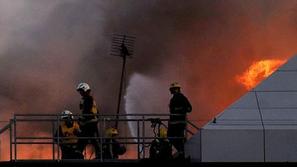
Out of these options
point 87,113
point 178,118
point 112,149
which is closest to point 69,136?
point 87,113

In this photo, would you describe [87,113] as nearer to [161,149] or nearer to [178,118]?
[178,118]

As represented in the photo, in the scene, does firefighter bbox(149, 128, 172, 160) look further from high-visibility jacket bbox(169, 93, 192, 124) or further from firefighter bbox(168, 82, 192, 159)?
high-visibility jacket bbox(169, 93, 192, 124)

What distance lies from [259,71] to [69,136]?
26.1 ft

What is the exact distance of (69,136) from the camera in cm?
3384

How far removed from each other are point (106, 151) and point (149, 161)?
4029 millimetres

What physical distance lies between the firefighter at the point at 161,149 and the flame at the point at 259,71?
7.27 meters

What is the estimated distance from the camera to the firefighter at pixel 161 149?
31.5 meters

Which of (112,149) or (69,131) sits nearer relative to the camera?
(69,131)

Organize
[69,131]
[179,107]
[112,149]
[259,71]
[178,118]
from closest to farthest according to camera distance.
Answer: [179,107]
[178,118]
[69,131]
[112,149]
[259,71]

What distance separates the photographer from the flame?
39.2 metres

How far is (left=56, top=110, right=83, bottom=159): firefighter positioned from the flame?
714cm
